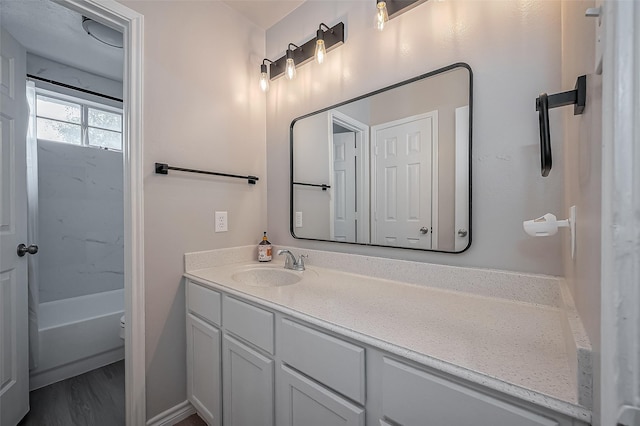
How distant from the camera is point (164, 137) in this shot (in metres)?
1.49

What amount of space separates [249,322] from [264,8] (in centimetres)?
190

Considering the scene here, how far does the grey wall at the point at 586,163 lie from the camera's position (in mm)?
418

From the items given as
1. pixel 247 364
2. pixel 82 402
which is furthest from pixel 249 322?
pixel 82 402

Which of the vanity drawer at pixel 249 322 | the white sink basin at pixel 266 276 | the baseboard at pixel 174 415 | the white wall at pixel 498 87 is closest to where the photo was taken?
the white wall at pixel 498 87

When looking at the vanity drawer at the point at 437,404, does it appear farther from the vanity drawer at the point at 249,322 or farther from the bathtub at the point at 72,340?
the bathtub at the point at 72,340

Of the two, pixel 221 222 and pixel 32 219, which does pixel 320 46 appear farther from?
pixel 32 219

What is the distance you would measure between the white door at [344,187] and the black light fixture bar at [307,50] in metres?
0.51

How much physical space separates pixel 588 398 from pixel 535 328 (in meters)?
0.33

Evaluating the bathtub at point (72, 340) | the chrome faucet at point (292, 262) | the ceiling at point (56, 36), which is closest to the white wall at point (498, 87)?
the chrome faucet at point (292, 262)

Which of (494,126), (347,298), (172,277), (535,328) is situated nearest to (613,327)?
(535,328)

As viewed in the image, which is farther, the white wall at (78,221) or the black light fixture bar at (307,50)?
the white wall at (78,221)

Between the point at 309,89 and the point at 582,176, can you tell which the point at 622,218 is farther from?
the point at 309,89

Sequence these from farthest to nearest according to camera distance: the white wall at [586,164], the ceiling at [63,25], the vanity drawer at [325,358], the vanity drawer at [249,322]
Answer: the ceiling at [63,25]
the vanity drawer at [249,322]
the vanity drawer at [325,358]
the white wall at [586,164]

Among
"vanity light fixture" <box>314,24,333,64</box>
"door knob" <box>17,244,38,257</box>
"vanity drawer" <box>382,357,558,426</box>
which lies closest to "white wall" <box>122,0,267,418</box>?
"vanity light fixture" <box>314,24,333,64</box>
